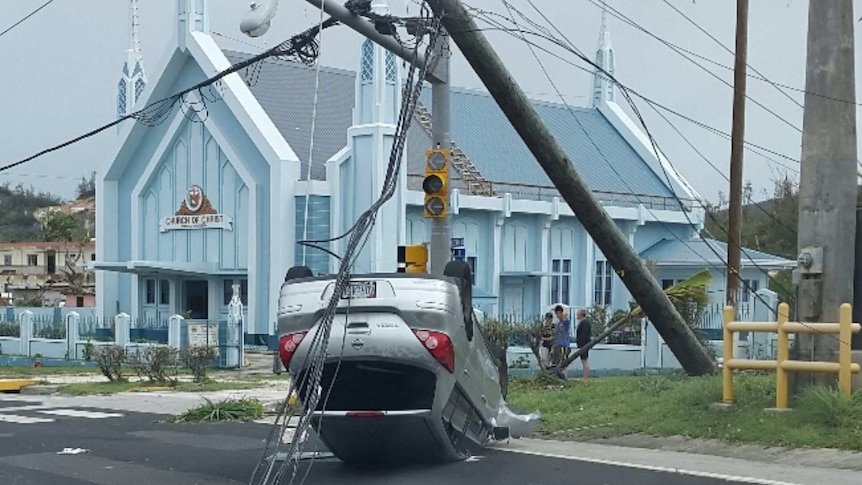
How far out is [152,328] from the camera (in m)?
42.1

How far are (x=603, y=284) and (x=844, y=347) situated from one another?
35.3 meters

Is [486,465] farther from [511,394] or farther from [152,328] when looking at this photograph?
[152,328]

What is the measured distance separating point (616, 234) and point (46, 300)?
51330 millimetres

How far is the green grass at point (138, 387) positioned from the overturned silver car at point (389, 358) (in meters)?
15.7

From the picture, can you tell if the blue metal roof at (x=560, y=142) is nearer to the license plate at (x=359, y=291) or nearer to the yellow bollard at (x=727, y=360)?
the yellow bollard at (x=727, y=360)

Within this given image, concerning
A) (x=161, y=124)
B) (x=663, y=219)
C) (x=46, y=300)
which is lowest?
(x=46, y=300)

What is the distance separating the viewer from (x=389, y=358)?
11711 millimetres

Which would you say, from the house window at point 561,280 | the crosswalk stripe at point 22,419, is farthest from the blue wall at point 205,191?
the crosswalk stripe at point 22,419

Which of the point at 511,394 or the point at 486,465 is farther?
the point at 511,394

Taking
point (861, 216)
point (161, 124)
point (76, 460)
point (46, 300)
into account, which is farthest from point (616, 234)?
point (46, 300)

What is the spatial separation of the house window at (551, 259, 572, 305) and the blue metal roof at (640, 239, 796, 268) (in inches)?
111

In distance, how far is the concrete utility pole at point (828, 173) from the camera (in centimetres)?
1493

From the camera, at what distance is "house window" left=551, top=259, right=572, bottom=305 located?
46781mm

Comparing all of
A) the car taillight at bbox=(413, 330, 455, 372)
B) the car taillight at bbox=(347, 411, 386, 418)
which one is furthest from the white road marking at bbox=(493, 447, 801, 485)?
the car taillight at bbox=(347, 411, 386, 418)
